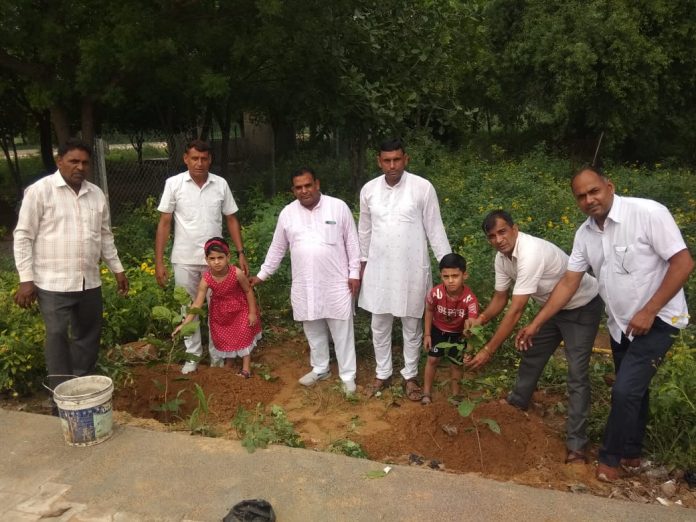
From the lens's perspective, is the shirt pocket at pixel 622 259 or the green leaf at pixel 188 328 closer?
the shirt pocket at pixel 622 259

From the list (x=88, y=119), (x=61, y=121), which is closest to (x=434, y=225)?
(x=88, y=119)

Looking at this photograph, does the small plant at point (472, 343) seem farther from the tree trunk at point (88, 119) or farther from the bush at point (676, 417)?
the tree trunk at point (88, 119)

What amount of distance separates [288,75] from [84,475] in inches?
320

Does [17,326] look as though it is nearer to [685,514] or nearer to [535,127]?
[685,514]

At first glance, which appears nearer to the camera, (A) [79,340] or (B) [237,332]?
(A) [79,340]

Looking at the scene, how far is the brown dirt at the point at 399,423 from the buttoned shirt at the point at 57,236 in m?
0.96

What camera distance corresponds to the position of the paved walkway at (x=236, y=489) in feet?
9.44

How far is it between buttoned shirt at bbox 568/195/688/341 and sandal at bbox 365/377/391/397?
1880 mm

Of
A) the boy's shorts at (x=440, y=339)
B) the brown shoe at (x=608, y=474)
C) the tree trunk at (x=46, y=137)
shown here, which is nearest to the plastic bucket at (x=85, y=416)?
the boy's shorts at (x=440, y=339)

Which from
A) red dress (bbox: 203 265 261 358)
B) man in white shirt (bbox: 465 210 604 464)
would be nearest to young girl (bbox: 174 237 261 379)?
red dress (bbox: 203 265 261 358)

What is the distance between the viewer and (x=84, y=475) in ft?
10.7

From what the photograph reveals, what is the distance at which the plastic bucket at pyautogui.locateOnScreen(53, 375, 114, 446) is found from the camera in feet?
11.4

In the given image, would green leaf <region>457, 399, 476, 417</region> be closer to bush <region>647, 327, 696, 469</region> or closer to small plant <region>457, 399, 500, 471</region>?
small plant <region>457, 399, 500, 471</region>

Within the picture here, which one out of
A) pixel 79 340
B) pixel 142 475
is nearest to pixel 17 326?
pixel 79 340
